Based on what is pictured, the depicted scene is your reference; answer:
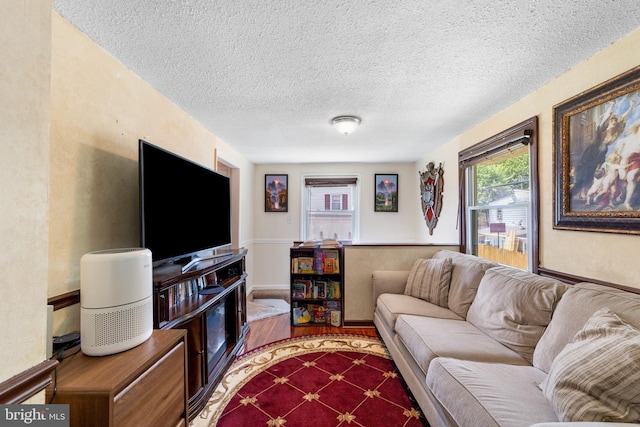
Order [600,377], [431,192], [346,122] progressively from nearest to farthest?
[600,377] < [346,122] < [431,192]

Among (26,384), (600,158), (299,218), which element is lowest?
(26,384)

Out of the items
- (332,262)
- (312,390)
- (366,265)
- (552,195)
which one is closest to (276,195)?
(332,262)

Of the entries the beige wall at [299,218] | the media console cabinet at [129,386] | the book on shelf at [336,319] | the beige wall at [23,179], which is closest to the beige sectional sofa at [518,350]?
the book on shelf at [336,319]

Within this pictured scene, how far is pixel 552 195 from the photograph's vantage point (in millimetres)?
1838

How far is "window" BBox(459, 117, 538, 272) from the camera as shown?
2.04 metres

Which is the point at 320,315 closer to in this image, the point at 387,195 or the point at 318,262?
the point at 318,262

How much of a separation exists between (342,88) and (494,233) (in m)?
2.06

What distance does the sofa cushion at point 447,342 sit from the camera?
1.52 metres

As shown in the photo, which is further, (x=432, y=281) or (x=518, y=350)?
(x=432, y=281)

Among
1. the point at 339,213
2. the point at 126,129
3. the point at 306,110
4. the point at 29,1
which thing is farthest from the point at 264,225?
the point at 29,1

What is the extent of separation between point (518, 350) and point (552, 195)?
1.11 meters

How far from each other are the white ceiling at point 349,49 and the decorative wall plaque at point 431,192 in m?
1.25

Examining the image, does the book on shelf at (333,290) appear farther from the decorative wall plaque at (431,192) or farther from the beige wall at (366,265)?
the decorative wall plaque at (431,192)

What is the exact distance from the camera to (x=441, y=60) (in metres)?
1.54
